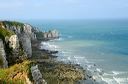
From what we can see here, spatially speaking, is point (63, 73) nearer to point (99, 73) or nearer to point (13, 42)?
point (99, 73)

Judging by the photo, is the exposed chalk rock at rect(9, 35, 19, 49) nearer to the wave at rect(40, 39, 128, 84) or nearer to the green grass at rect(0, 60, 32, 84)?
the wave at rect(40, 39, 128, 84)

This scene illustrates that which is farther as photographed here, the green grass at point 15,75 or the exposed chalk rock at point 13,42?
the exposed chalk rock at point 13,42

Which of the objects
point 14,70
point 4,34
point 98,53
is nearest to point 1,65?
point 4,34

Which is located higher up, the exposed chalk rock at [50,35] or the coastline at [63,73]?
the coastline at [63,73]

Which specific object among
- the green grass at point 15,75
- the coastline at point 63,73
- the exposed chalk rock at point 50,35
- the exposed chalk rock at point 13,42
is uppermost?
the green grass at point 15,75

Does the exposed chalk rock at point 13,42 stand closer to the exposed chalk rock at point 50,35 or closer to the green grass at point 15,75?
the green grass at point 15,75

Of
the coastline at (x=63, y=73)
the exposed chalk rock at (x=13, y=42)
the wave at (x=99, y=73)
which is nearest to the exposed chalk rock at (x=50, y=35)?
the wave at (x=99, y=73)

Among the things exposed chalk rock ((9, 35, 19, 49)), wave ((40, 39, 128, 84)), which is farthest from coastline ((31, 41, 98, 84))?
exposed chalk rock ((9, 35, 19, 49))

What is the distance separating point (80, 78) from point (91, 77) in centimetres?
393

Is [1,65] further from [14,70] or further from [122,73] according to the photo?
[122,73]

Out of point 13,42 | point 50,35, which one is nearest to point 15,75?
point 13,42

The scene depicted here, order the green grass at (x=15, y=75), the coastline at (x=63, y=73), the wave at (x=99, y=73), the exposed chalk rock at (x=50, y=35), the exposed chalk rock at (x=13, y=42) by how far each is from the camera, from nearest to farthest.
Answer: the green grass at (x=15, y=75)
the exposed chalk rock at (x=13, y=42)
the coastline at (x=63, y=73)
the wave at (x=99, y=73)
the exposed chalk rock at (x=50, y=35)

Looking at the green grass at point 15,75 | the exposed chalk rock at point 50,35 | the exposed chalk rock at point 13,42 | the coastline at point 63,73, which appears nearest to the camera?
the green grass at point 15,75

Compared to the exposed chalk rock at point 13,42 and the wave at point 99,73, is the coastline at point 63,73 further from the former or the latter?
the exposed chalk rock at point 13,42
